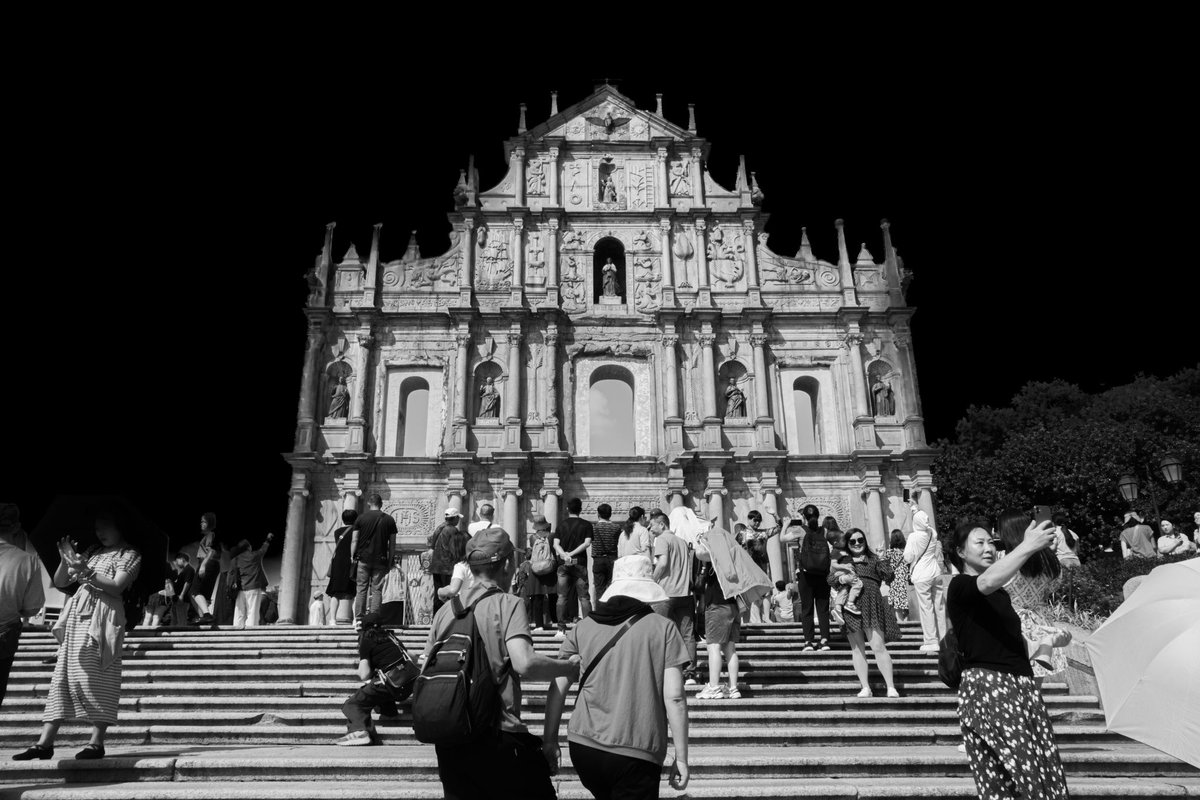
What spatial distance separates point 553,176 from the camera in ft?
86.2

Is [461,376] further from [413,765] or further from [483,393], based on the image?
[413,765]

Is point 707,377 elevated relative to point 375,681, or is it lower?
elevated

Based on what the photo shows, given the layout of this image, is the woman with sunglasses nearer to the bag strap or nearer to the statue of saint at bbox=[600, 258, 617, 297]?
the bag strap

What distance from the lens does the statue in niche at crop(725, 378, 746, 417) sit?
918 inches

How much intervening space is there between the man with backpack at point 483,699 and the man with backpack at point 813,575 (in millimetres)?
7000

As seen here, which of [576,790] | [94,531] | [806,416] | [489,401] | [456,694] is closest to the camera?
[456,694]

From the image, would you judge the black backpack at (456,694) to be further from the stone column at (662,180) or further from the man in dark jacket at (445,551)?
the stone column at (662,180)

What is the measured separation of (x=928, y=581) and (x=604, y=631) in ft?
26.6

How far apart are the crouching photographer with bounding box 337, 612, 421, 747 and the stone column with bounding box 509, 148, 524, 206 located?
66.8 ft

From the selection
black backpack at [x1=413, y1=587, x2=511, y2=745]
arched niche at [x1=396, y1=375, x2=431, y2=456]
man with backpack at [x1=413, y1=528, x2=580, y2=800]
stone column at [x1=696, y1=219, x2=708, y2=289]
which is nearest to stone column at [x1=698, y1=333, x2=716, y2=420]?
stone column at [x1=696, y1=219, x2=708, y2=289]

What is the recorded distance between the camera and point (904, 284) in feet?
81.2

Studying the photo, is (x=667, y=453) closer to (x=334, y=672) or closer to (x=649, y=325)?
(x=649, y=325)

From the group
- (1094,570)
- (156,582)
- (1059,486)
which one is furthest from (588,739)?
(1059,486)

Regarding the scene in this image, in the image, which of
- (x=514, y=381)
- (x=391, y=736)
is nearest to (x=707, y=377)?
(x=514, y=381)
